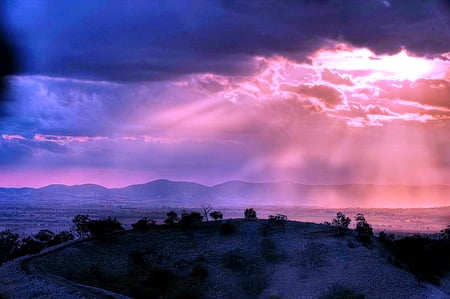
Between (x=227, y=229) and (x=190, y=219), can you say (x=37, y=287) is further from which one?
(x=190, y=219)

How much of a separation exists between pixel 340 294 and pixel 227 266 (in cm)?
1323

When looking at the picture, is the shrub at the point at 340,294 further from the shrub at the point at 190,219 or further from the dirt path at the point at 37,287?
the shrub at the point at 190,219

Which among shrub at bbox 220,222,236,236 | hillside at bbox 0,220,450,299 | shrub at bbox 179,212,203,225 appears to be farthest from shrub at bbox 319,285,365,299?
shrub at bbox 179,212,203,225

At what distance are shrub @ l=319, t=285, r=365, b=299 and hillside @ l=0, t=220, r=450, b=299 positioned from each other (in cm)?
148

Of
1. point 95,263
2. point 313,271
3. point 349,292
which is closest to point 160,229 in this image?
point 95,263

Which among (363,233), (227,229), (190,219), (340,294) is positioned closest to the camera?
(340,294)

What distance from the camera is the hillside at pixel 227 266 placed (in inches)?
1745

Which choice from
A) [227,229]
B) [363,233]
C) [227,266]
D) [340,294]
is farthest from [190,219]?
[340,294]

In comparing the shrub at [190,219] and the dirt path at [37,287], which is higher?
the shrub at [190,219]

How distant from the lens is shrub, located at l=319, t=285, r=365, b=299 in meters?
41.4

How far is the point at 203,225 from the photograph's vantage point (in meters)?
63.1

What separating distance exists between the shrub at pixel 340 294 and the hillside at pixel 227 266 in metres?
1.48

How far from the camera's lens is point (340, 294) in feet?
137

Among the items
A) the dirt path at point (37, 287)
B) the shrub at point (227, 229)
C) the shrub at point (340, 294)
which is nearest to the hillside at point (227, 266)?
the dirt path at point (37, 287)
